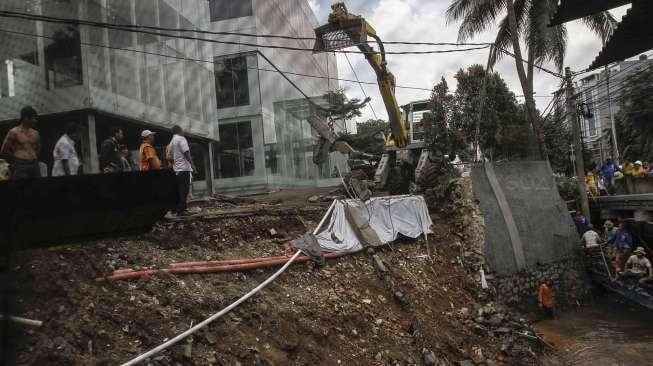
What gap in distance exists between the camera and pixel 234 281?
7180mm

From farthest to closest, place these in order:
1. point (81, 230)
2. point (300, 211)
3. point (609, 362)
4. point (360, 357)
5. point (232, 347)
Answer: point (300, 211), point (609, 362), point (360, 357), point (232, 347), point (81, 230)

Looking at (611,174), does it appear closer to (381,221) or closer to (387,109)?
(387,109)

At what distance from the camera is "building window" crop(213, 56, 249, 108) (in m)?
20.9

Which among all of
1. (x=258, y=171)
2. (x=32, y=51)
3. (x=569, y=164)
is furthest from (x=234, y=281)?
(x=569, y=164)

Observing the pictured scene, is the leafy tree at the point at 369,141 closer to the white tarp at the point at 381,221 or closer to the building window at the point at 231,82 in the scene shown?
the white tarp at the point at 381,221

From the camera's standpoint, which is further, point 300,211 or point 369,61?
point 369,61

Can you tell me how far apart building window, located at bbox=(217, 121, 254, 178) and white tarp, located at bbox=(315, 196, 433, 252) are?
9.02 meters

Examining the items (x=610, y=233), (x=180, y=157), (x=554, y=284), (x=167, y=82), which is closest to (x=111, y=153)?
(x=180, y=157)

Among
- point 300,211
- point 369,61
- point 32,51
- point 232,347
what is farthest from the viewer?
point 369,61

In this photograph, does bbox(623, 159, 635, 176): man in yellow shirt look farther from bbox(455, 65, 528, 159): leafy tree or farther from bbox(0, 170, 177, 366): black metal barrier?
bbox(0, 170, 177, 366): black metal barrier

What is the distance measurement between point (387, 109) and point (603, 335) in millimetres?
8593

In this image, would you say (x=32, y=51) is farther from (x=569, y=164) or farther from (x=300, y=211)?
(x=569, y=164)

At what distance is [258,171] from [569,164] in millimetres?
21887

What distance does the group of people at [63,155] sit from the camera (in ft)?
17.8
